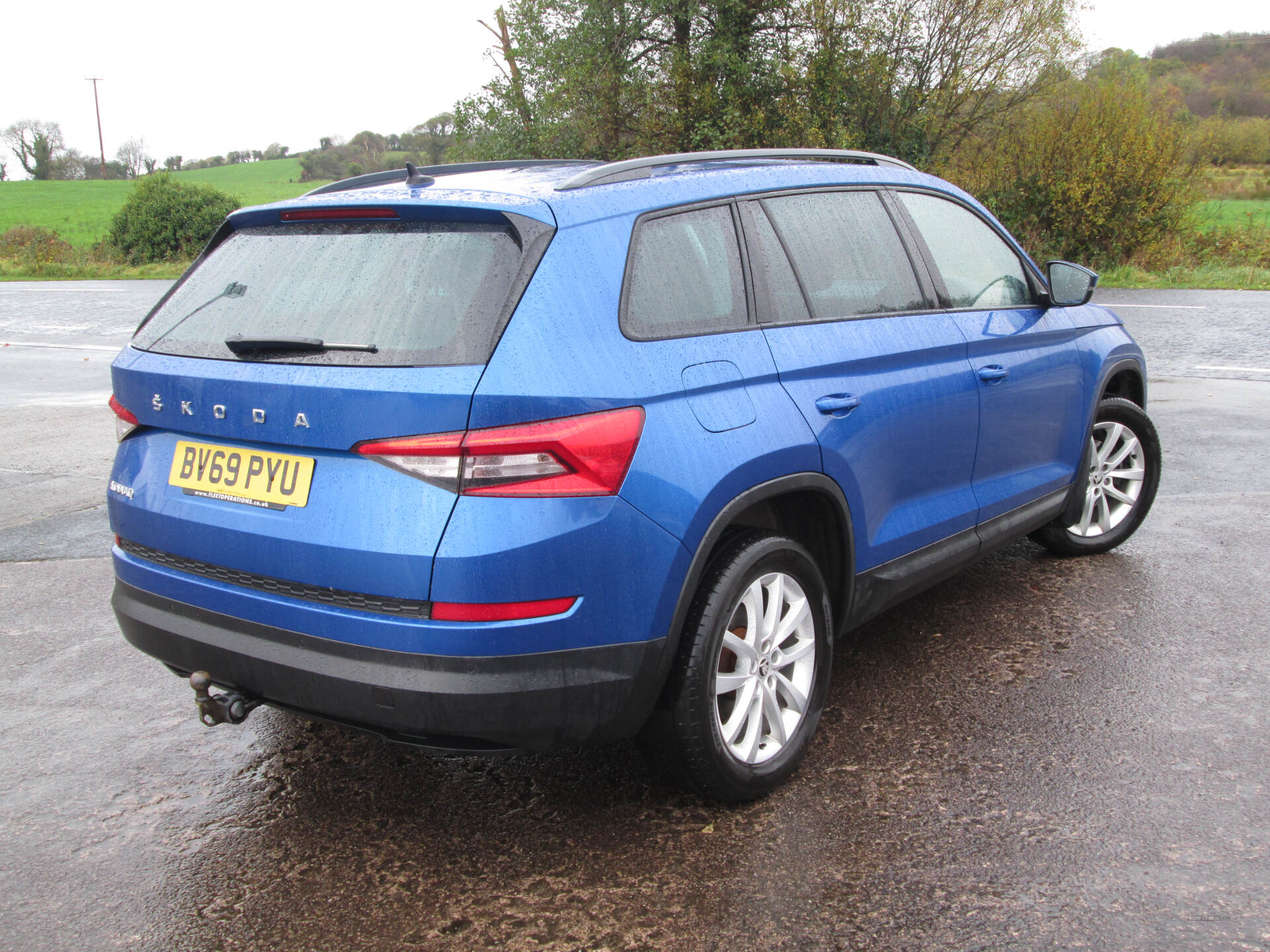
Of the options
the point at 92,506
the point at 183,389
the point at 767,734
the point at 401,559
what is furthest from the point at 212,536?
the point at 92,506

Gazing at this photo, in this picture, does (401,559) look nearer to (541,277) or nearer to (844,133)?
(541,277)

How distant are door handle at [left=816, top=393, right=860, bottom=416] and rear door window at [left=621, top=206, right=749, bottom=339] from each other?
1.12 feet

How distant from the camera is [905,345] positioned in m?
3.48

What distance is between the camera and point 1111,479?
5.07 metres

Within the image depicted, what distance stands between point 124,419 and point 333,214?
84 cm

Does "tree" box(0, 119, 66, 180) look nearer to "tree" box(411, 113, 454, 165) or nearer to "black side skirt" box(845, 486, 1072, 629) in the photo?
"tree" box(411, 113, 454, 165)

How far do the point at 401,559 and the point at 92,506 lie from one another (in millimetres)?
4851

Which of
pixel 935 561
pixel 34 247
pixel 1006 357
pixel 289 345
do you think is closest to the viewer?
pixel 289 345

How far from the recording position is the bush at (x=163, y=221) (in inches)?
1283

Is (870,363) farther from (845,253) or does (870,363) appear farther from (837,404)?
(845,253)

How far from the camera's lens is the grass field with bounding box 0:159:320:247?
159 ft

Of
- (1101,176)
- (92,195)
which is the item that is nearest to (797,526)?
(1101,176)

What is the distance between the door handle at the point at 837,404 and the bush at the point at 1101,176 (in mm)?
20402

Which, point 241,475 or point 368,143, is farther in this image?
point 368,143
